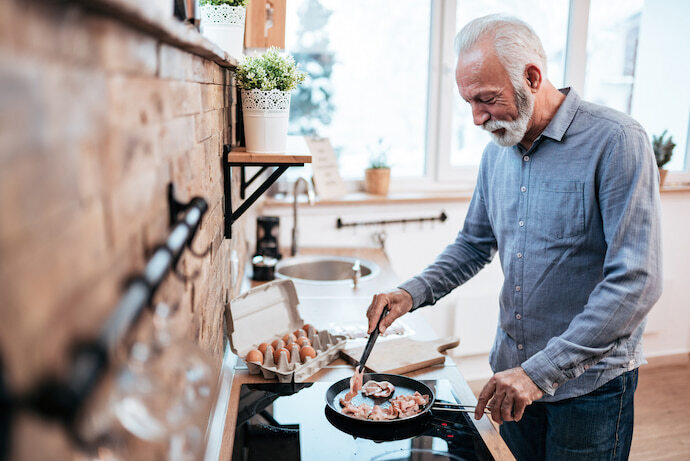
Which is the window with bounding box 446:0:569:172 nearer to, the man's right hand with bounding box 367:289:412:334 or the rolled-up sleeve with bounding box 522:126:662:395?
the man's right hand with bounding box 367:289:412:334

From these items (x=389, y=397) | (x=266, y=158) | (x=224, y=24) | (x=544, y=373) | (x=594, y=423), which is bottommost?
(x=594, y=423)

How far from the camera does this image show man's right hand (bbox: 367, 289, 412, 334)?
1.65 meters

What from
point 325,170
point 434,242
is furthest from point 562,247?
point 434,242

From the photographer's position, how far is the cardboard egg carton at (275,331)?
5.03 ft

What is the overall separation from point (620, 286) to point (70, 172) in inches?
49.5

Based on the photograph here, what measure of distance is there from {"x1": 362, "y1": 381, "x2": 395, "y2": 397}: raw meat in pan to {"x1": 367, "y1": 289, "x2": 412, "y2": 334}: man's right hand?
0.61 ft

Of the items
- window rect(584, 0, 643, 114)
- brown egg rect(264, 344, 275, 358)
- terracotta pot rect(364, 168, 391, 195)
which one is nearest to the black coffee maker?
terracotta pot rect(364, 168, 391, 195)

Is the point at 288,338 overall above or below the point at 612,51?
below

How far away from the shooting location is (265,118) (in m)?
1.47

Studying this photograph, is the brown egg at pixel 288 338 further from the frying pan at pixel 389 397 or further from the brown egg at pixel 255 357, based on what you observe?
the frying pan at pixel 389 397

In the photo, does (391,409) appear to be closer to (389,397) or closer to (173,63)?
(389,397)

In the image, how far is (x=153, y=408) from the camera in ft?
1.48

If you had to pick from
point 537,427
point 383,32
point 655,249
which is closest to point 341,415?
point 537,427

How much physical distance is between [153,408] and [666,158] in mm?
3894
